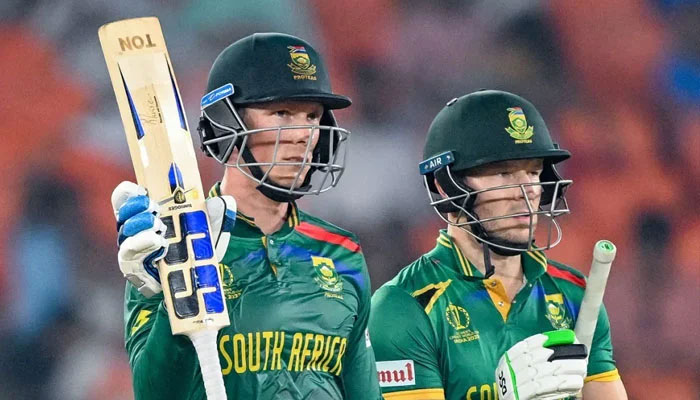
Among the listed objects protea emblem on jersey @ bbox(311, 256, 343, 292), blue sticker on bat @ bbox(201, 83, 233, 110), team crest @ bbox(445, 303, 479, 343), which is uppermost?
blue sticker on bat @ bbox(201, 83, 233, 110)

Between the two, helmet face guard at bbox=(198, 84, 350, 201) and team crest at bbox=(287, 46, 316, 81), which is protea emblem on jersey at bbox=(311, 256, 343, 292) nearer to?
helmet face guard at bbox=(198, 84, 350, 201)

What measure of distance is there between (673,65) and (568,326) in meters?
2.04

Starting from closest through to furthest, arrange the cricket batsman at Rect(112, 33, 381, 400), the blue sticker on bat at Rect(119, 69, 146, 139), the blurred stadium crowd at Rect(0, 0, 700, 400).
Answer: the blue sticker on bat at Rect(119, 69, 146, 139)
the cricket batsman at Rect(112, 33, 381, 400)
the blurred stadium crowd at Rect(0, 0, 700, 400)

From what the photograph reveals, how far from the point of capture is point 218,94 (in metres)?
2.72

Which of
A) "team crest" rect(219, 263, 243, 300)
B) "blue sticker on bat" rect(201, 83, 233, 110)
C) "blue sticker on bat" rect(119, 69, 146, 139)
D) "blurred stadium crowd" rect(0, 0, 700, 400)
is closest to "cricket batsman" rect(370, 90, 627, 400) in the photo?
"team crest" rect(219, 263, 243, 300)

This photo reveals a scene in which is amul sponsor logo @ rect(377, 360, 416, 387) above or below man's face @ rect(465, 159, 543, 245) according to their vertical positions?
below

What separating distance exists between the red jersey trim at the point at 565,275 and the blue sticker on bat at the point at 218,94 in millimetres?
999

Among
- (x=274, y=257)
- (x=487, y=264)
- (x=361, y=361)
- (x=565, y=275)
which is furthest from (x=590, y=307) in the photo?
(x=274, y=257)

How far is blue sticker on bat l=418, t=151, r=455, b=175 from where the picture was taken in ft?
10.6

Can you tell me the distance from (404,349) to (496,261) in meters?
0.37

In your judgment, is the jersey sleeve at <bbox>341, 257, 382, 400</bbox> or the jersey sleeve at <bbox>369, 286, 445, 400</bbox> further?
the jersey sleeve at <bbox>369, 286, 445, 400</bbox>

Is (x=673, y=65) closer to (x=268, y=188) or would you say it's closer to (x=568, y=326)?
(x=568, y=326)

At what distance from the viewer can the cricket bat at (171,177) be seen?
2.21 metres

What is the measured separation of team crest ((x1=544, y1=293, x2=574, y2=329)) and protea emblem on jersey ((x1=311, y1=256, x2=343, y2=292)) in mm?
657
